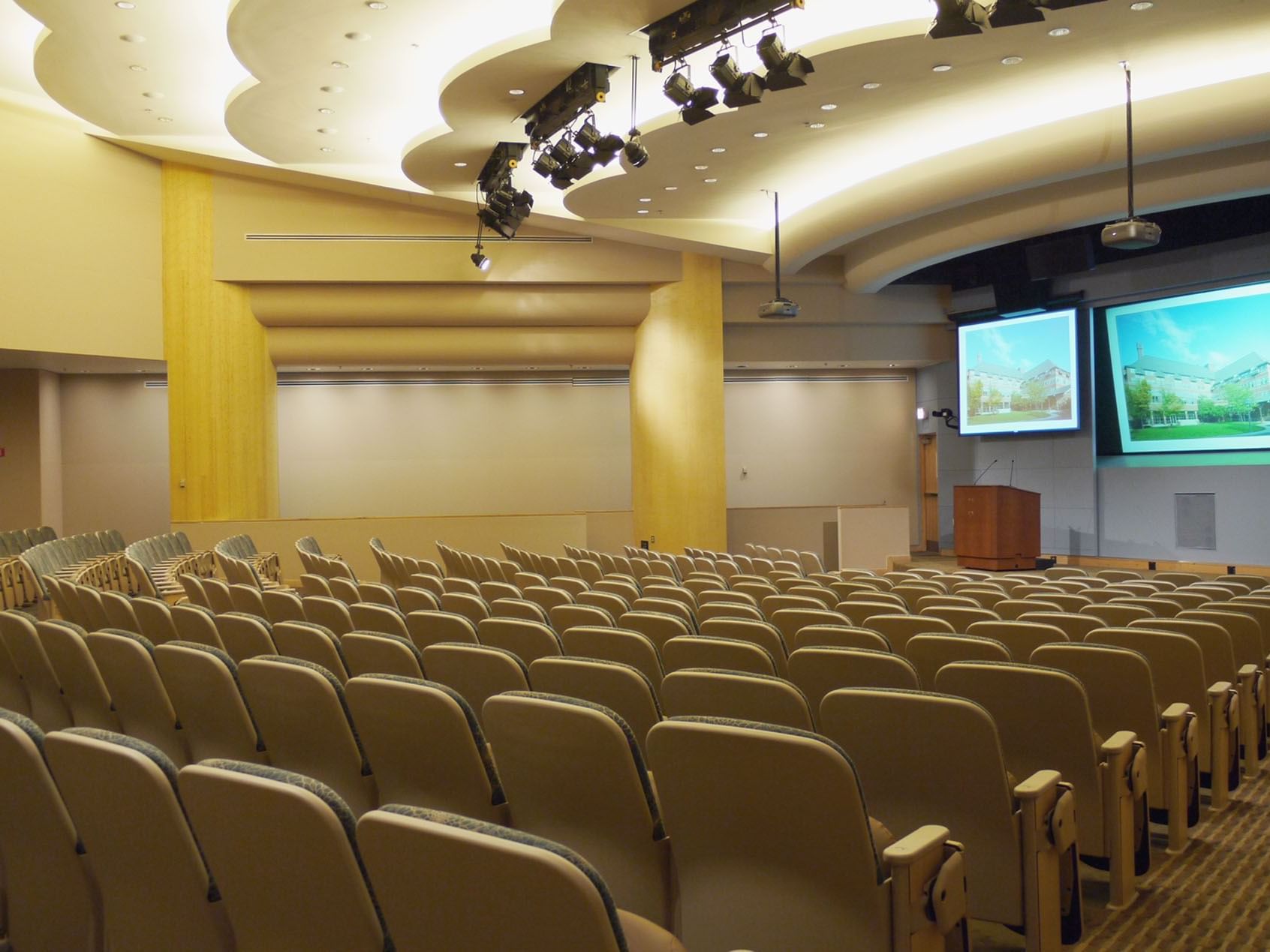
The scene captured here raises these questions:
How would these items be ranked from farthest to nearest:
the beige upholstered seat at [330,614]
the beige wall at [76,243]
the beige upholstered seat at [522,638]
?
the beige wall at [76,243]
the beige upholstered seat at [330,614]
the beige upholstered seat at [522,638]

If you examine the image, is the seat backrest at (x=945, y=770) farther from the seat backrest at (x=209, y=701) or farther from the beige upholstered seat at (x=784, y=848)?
the seat backrest at (x=209, y=701)

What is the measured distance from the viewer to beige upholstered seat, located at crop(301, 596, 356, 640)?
488 cm

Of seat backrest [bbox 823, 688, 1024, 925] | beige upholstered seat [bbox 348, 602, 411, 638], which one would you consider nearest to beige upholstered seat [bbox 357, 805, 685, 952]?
seat backrest [bbox 823, 688, 1024, 925]

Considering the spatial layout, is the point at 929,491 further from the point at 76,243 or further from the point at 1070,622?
the point at 1070,622

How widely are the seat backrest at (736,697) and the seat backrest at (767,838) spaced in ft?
1.70

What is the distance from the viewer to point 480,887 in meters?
1.39

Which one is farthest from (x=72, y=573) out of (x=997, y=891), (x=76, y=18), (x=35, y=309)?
(x=997, y=891)

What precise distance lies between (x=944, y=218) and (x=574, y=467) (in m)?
8.04

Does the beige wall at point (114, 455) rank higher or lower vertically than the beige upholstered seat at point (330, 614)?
higher

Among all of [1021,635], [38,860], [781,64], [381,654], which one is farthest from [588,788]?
[781,64]

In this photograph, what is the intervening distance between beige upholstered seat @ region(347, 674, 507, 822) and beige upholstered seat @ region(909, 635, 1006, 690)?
5.53 ft

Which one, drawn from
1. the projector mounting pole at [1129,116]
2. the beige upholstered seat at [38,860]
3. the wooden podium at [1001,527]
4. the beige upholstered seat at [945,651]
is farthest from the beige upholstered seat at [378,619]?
the wooden podium at [1001,527]

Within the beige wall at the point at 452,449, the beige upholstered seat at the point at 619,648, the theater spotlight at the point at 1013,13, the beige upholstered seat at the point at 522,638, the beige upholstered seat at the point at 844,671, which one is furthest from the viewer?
the beige wall at the point at 452,449

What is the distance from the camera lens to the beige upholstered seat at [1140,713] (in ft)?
10.7
